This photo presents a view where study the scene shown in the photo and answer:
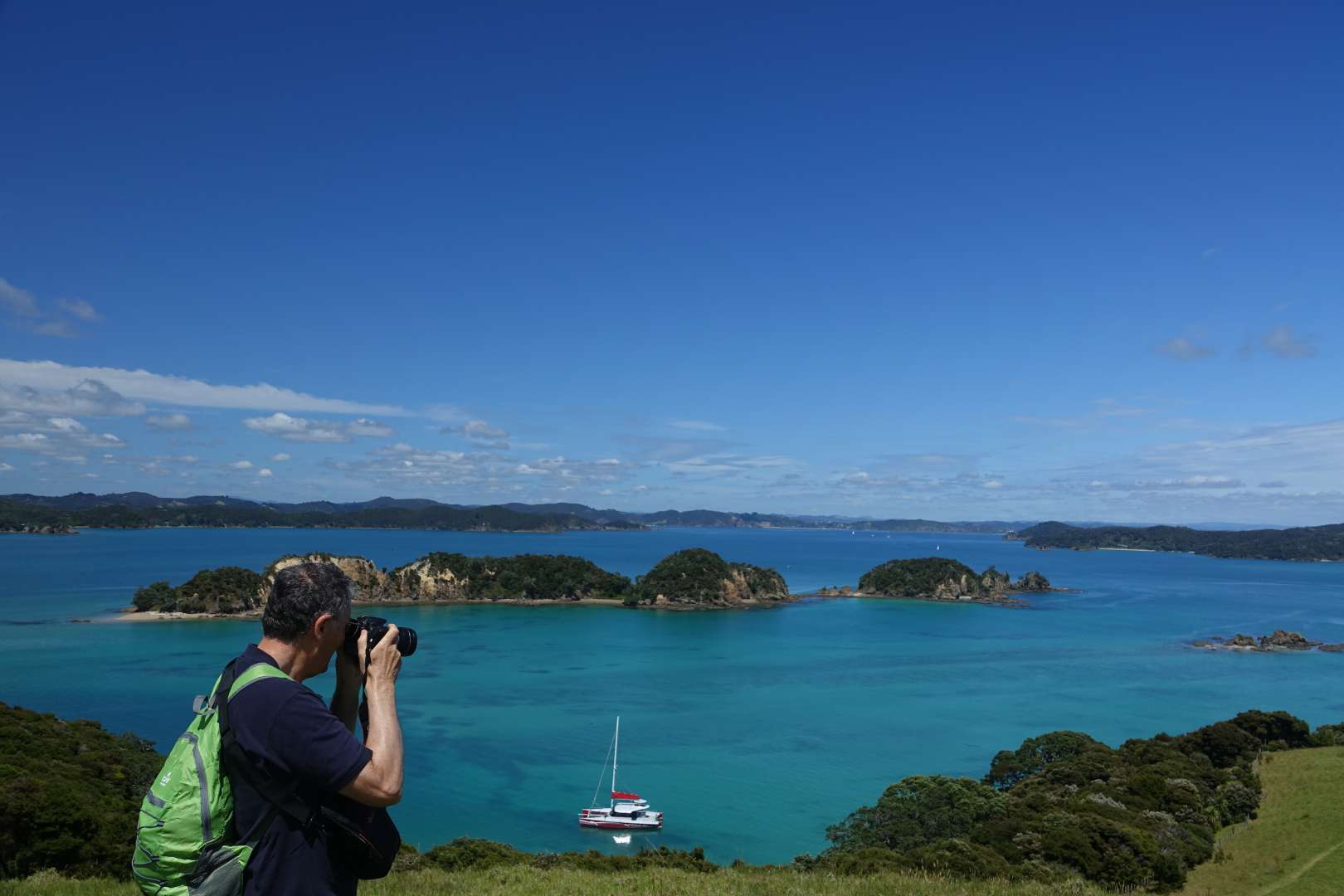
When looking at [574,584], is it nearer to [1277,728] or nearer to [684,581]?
[684,581]

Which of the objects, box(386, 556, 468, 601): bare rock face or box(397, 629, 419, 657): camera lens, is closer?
box(397, 629, 419, 657): camera lens

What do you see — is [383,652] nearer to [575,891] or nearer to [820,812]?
[575,891]

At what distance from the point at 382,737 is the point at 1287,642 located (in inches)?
3166

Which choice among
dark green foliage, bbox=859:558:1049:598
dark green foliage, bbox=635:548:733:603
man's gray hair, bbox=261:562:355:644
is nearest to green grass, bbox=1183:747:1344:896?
man's gray hair, bbox=261:562:355:644

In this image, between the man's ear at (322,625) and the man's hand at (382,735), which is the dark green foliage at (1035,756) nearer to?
the man's hand at (382,735)

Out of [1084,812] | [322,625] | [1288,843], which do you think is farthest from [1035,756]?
[322,625]

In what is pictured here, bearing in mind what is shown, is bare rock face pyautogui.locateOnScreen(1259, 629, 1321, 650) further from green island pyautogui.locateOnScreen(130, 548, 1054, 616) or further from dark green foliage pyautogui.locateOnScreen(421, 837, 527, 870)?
dark green foliage pyautogui.locateOnScreen(421, 837, 527, 870)

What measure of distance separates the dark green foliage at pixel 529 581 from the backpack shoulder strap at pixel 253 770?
282ft

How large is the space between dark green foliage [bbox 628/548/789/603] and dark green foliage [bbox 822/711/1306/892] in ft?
195

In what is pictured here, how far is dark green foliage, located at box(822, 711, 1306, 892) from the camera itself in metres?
13.3

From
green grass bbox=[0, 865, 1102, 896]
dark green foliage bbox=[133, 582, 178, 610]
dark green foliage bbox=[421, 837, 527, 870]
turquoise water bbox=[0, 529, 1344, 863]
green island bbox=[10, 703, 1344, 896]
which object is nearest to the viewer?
green grass bbox=[0, 865, 1102, 896]

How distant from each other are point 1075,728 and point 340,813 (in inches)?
1716

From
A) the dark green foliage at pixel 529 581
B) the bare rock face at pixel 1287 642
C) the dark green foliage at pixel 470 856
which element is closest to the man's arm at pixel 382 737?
the dark green foliage at pixel 470 856

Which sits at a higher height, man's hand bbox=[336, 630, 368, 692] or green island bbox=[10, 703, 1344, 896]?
man's hand bbox=[336, 630, 368, 692]
